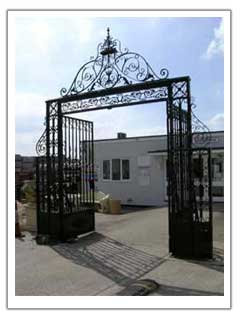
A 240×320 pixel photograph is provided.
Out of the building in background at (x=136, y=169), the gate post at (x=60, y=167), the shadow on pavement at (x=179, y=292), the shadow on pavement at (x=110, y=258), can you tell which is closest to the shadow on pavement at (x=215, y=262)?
the shadow on pavement at (x=110, y=258)

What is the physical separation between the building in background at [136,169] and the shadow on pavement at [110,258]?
7.09m

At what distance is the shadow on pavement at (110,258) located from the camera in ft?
16.9

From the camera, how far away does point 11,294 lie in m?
4.08

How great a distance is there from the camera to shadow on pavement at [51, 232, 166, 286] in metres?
5.14

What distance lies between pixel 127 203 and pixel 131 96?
9121mm

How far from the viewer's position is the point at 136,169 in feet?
49.3

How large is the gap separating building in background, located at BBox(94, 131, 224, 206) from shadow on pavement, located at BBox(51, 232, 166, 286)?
7088 mm

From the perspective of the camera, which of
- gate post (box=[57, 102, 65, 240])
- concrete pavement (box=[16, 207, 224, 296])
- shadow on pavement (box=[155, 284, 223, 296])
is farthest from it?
gate post (box=[57, 102, 65, 240])

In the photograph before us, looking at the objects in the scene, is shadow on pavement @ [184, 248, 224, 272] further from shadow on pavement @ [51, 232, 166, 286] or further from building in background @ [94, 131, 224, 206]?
building in background @ [94, 131, 224, 206]

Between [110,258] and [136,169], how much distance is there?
30.1ft

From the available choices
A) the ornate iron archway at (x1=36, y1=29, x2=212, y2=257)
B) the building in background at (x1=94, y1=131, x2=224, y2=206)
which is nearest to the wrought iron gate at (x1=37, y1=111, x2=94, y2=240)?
the ornate iron archway at (x1=36, y1=29, x2=212, y2=257)

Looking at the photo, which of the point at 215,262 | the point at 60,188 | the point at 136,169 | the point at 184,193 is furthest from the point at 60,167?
the point at 136,169
